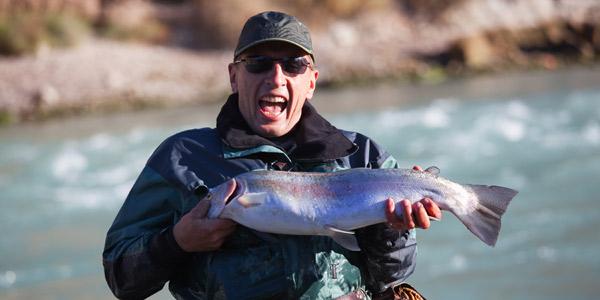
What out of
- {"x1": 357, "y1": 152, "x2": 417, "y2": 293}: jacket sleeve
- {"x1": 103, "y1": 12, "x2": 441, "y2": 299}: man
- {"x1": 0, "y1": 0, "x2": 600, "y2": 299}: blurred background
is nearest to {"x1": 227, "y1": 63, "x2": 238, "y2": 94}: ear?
{"x1": 103, "y1": 12, "x2": 441, "y2": 299}: man

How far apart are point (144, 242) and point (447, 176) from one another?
32.5 feet

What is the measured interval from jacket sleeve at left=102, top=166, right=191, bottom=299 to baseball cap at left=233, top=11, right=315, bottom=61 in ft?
2.31

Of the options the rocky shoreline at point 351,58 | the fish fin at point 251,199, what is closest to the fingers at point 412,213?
the fish fin at point 251,199

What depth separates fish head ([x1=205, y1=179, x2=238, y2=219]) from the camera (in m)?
2.85

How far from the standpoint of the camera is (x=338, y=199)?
297cm

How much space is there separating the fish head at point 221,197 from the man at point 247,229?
3 cm

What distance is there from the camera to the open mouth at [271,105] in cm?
328

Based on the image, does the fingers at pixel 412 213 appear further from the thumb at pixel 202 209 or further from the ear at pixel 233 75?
the ear at pixel 233 75

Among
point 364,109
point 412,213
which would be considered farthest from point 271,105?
point 364,109

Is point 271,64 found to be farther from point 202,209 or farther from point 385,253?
point 385,253

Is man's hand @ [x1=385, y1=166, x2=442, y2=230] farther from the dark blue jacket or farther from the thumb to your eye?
the thumb

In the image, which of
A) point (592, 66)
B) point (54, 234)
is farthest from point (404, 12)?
point (54, 234)

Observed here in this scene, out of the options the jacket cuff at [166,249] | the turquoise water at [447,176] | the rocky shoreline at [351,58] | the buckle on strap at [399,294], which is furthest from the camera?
the rocky shoreline at [351,58]

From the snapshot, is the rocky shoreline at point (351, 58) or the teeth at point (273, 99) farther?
the rocky shoreline at point (351, 58)
